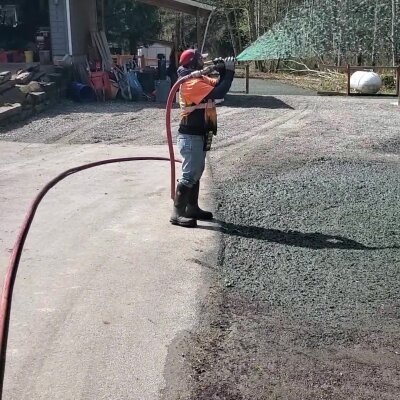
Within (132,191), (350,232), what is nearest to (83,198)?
(132,191)

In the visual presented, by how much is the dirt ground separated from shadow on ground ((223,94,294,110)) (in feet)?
16.3

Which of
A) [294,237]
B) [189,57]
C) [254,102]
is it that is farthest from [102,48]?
[294,237]

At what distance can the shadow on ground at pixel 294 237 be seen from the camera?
5918 mm

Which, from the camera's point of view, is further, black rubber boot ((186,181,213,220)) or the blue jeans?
black rubber boot ((186,181,213,220))

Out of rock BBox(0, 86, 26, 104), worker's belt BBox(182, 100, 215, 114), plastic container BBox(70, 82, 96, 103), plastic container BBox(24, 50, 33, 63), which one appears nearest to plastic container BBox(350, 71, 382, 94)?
plastic container BBox(70, 82, 96, 103)

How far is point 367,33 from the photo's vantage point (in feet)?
78.8

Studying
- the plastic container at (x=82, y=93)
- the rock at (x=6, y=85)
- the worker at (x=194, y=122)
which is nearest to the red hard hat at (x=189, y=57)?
the worker at (x=194, y=122)

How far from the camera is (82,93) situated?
17.4 m

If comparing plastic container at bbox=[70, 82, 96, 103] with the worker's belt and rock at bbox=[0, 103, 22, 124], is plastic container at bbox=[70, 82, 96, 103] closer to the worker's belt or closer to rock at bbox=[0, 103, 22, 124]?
rock at bbox=[0, 103, 22, 124]

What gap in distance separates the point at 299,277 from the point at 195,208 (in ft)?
5.97

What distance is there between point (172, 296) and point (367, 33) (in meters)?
21.2

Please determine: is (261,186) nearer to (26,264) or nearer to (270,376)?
(26,264)

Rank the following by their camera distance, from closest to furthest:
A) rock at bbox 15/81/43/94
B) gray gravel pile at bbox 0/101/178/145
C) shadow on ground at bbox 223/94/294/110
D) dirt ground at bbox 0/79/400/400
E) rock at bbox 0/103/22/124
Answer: dirt ground at bbox 0/79/400/400
gray gravel pile at bbox 0/101/178/145
rock at bbox 0/103/22/124
rock at bbox 15/81/43/94
shadow on ground at bbox 223/94/294/110

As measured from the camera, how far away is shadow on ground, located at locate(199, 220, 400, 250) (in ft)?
19.4
